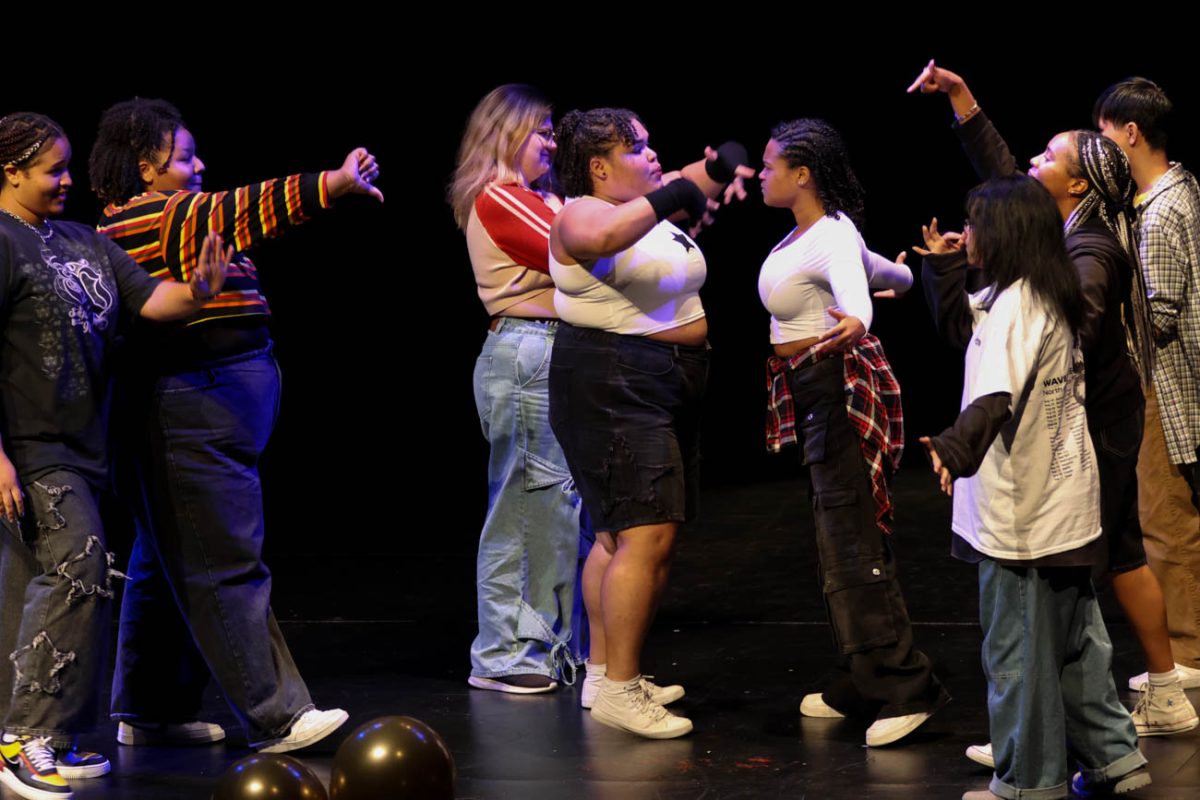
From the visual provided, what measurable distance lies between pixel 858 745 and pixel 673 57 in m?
4.97

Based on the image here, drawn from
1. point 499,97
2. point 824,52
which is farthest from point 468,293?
point 499,97

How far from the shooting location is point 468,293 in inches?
344

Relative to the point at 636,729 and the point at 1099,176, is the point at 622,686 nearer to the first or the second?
the point at 636,729

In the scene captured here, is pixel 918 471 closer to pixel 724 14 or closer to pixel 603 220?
pixel 724 14

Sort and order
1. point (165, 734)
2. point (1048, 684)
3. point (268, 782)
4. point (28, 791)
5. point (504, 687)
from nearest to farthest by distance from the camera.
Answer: point (268, 782), point (1048, 684), point (28, 791), point (165, 734), point (504, 687)

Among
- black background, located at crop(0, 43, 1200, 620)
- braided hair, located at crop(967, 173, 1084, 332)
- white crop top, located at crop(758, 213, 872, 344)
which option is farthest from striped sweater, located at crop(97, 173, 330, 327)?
black background, located at crop(0, 43, 1200, 620)

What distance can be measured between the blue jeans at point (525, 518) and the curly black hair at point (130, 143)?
3.48 feet

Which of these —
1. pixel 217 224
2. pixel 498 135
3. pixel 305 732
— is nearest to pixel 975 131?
pixel 498 135

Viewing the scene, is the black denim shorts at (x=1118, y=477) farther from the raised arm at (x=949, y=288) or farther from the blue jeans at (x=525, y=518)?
the blue jeans at (x=525, y=518)

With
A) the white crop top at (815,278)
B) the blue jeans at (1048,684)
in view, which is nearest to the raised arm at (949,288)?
the white crop top at (815,278)

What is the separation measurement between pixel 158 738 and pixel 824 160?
209 cm

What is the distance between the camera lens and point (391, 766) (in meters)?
2.50

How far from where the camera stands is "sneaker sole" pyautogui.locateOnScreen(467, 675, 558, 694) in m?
4.04

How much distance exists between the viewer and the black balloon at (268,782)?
241cm
